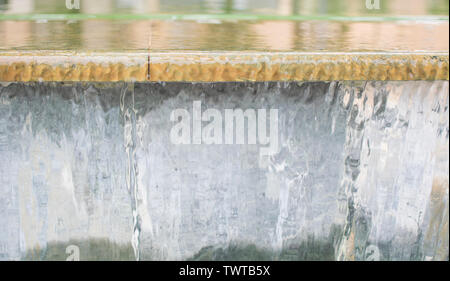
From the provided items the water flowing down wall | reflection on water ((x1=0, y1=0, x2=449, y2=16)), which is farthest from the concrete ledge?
reflection on water ((x1=0, y1=0, x2=449, y2=16))

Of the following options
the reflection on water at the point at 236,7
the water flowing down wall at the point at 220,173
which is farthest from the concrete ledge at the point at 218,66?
the reflection on water at the point at 236,7

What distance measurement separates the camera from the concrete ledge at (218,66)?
0.90 meters

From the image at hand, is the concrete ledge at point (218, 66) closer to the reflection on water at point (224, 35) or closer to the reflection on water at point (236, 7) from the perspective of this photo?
the reflection on water at point (224, 35)

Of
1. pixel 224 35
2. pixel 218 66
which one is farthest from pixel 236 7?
pixel 218 66

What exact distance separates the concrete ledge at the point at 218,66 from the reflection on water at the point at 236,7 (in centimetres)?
115

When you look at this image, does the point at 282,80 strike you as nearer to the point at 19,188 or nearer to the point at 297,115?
the point at 297,115

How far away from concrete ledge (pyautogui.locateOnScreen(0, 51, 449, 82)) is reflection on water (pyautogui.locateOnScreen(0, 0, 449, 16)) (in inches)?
45.3

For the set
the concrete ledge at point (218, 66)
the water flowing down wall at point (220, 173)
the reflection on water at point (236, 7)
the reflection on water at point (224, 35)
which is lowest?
the water flowing down wall at point (220, 173)

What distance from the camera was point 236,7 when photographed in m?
2.23

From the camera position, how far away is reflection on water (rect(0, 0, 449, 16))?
6.72 feet

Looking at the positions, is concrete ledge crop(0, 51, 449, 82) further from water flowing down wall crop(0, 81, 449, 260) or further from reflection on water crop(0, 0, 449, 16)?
reflection on water crop(0, 0, 449, 16)

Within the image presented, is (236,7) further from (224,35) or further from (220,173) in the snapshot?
(220,173)

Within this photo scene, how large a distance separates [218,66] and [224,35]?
46 centimetres

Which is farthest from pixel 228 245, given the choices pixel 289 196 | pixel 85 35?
pixel 85 35
